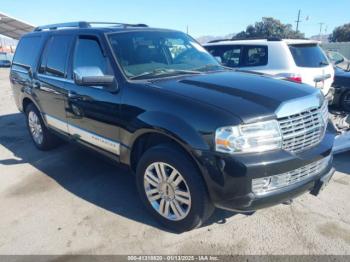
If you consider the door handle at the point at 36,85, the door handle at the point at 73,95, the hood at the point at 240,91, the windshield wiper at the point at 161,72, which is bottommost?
the door handle at the point at 36,85

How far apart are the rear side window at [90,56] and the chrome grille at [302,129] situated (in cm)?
193

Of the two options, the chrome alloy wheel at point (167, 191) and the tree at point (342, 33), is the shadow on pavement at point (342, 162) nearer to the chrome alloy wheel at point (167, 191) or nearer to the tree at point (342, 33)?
the chrome alloy wheel at point (167, 191)

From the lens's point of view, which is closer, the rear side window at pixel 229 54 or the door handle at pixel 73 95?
the door handle at pixel 73 95

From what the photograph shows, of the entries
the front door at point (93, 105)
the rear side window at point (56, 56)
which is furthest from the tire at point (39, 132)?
the front door at point (93, 105)

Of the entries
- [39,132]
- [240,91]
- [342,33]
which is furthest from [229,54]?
[342,33]

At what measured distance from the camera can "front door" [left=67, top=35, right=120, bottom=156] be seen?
3.48 metres

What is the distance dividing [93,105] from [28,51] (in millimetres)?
2545

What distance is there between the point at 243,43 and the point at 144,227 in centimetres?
473

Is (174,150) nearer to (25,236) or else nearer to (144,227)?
(144,227)

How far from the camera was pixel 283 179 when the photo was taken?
2.68 meters

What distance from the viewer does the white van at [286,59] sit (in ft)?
19.6

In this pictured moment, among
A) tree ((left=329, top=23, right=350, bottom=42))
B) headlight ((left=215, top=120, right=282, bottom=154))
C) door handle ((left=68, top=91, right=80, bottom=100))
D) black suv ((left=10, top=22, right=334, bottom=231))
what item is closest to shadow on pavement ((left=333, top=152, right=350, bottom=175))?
black suv ((left=10, top=22, right=334, bottom=231))

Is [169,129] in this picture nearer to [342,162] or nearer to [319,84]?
[342,162]

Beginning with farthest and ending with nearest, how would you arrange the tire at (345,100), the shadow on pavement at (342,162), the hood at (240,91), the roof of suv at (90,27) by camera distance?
the tire at (345,100) → the shadow on pavement at (342,162) → the roof of suv at (90,27) → the hood at (240,91)
